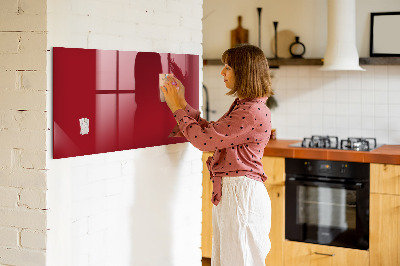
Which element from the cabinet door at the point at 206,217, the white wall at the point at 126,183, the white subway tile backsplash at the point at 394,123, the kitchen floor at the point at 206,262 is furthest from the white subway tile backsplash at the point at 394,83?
the white wall at the point at 126,183

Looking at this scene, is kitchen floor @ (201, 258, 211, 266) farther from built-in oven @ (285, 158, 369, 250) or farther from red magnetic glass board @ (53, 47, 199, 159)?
red magnetic glass board @ (53, 47, 199, 159)

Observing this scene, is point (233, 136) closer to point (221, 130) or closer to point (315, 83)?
point (221, 130)

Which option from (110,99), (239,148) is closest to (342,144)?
(239,148)

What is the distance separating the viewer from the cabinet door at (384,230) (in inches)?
161

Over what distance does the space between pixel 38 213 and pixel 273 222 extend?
2526 millimetres

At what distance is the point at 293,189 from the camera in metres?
4.42

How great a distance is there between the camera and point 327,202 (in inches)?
172

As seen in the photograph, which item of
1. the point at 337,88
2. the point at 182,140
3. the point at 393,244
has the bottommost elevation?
the point at 393,244

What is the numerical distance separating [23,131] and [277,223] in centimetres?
261

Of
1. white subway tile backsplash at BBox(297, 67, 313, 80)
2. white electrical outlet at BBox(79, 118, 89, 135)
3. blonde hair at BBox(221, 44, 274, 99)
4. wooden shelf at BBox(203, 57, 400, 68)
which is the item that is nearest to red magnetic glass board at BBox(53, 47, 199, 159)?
white electrical outlet at BBox(79, 118, 89, 135)

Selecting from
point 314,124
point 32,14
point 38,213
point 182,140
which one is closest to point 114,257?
point 38,213

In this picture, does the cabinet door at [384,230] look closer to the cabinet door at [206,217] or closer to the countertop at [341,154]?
the countertop at [341,154]

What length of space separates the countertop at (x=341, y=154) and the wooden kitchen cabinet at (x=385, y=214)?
0.18 ft

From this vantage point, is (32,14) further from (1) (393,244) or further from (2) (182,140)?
(1) (393,244)
